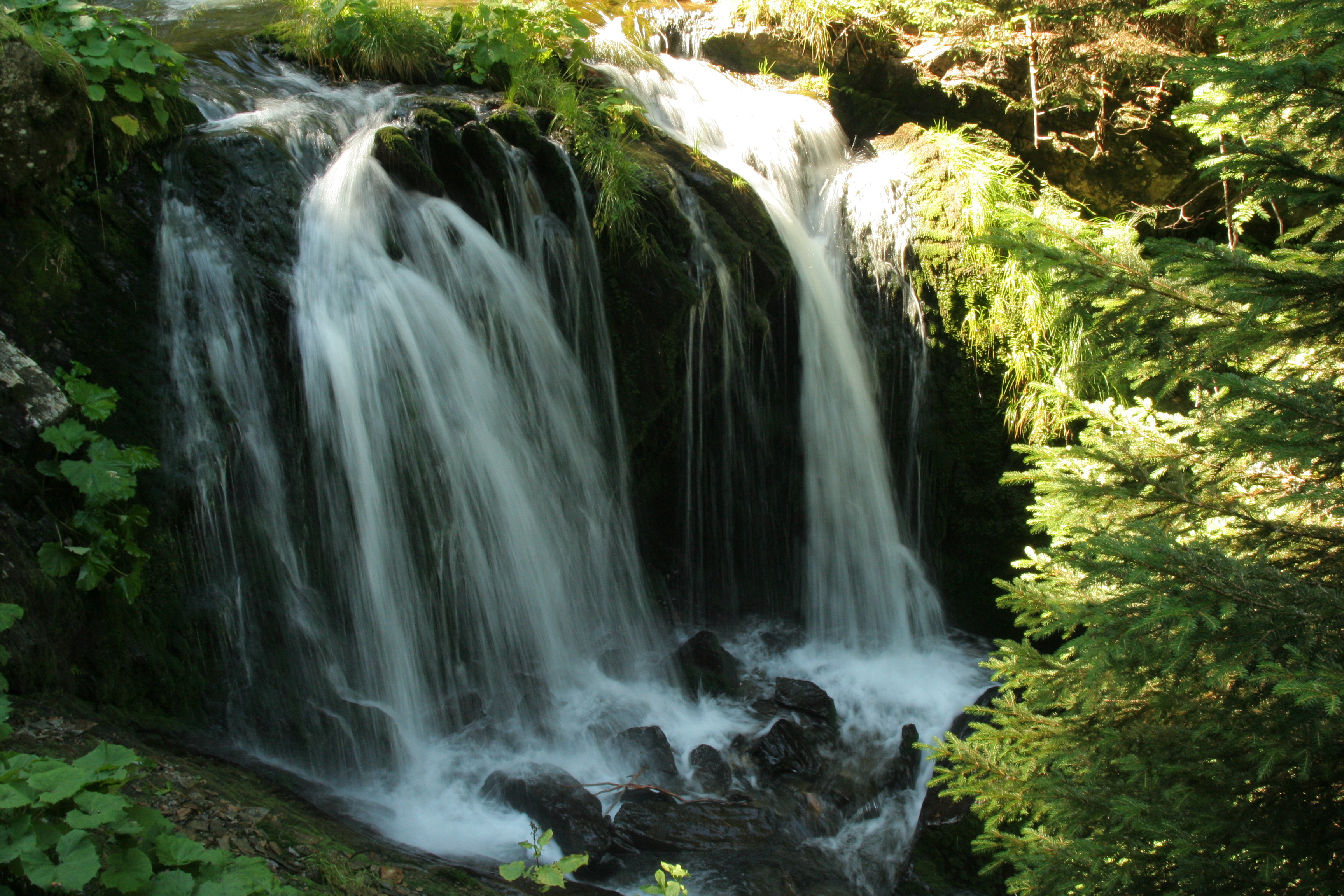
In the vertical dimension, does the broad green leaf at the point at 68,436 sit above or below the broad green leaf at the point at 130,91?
below

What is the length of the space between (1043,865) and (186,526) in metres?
3.77

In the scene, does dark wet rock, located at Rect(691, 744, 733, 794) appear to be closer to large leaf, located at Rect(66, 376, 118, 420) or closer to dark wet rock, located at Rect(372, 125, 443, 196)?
large leaf, located at Rect(66, 376, 118, 420)

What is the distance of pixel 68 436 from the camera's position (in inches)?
134

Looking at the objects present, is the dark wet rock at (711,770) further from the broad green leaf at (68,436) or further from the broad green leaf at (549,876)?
the broad green leaf at (68,436)

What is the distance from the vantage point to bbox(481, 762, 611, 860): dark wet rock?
393 centimetres

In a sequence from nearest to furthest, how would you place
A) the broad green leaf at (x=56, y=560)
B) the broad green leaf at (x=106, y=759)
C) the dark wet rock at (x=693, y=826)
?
the broad green leaf at (x=106, y=759), the broad green leaf at (x=56, y=560), the dark wet rock at (x=693, y=826)

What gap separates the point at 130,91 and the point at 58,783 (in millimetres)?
3825

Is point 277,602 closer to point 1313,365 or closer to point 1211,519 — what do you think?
point 1211,519

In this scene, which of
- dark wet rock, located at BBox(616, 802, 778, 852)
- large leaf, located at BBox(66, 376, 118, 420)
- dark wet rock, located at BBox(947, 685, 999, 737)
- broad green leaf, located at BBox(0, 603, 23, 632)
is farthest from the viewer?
dark wet rock, located at BBox(947, 685, 999, 737)

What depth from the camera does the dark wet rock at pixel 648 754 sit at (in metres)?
4.64

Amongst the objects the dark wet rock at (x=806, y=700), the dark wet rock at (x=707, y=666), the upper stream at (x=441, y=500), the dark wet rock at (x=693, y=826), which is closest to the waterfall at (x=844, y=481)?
the upper stream at (x=441, y=500)

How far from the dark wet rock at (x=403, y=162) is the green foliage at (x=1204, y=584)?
12.3 feet

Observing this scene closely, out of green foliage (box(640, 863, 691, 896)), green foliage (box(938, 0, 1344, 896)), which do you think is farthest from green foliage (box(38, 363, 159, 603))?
green foliage (box(938, 0, 1344, 896))

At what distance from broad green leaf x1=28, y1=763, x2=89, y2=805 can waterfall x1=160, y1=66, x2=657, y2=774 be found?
2.11 metres
